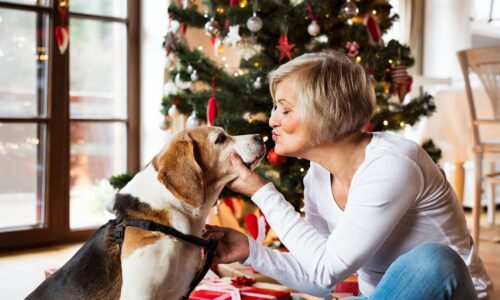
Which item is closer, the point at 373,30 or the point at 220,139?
the point at 220,139

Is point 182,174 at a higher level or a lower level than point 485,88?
lower

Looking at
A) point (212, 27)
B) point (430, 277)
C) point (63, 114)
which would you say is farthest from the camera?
point (63, 114)

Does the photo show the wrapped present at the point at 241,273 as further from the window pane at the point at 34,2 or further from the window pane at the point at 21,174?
the window pane at the point at 34,2

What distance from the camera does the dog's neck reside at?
152 centimetres

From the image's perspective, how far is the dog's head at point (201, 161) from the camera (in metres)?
1.51

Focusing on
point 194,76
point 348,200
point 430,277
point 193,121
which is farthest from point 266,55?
point 430,277

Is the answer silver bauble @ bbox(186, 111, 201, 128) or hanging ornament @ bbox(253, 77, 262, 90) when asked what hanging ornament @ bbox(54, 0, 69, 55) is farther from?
hanging ornament @ bbox(253, 77, 262, 90)

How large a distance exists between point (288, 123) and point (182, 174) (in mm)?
305

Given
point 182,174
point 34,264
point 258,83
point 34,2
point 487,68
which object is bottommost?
point 34,264

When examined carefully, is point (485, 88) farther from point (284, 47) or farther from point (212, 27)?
point (212, 27)

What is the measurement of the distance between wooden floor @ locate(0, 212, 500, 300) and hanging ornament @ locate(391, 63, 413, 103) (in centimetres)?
107

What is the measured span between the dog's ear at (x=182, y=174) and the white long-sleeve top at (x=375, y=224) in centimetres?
14

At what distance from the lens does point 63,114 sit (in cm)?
388

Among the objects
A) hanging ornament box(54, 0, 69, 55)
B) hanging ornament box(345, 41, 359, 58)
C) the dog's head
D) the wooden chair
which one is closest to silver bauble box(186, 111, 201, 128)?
hanging ornament box(345, 41, 359, 58)
